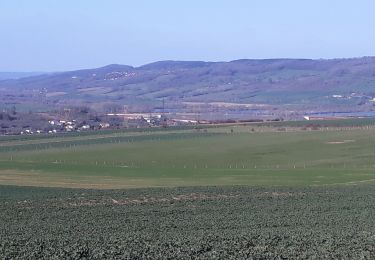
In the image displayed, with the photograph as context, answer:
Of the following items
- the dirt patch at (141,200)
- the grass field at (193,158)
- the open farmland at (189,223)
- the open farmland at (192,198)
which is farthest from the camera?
the grass field at (193,158)

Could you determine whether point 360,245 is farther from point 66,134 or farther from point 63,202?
point 66,134

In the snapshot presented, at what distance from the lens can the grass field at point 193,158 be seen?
49.3m

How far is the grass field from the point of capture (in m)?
49.3

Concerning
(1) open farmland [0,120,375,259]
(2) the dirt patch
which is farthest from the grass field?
(2) the dirt patch

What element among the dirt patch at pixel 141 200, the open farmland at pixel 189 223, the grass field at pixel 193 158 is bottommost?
the grass field at pixel 193 158

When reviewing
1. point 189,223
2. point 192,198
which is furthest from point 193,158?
point 189,223

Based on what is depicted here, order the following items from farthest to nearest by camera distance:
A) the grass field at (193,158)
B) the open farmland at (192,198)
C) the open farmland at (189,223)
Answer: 1. the grass field at (193,158)
2. the open farmland at (192,198)
3. the open farmland at (189,223)

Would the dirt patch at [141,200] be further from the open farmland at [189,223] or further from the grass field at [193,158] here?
the grass field at [193,158]

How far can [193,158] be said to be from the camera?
210ft

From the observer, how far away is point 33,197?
38.9m

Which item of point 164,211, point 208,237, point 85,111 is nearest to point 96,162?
point 164,211

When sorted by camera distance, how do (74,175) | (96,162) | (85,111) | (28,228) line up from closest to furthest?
(28,228) → (74,175) → (96,162) → (85,111)

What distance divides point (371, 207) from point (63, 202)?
13031 millimetres

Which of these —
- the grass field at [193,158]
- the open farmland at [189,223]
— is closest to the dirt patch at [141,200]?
the open farmland at [189,223]
